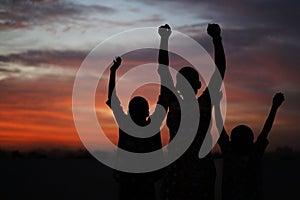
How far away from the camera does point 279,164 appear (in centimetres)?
2386

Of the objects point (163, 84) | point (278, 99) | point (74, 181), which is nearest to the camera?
point (278, 99)

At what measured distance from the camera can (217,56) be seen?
21.1 ft

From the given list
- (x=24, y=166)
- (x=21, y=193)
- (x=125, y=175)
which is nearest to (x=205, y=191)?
(x=125, y=175)

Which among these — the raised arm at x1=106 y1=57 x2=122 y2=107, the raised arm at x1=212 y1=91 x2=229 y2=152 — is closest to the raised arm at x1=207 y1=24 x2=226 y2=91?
the raised arm at x1=212 y1=91 x2=229 y2=152

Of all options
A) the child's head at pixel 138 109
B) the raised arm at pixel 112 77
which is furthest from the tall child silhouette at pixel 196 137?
the raised arm at pixel 112 77

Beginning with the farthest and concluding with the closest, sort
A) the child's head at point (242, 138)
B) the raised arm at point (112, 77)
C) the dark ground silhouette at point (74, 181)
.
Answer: the dark ground silhouette at point (74, 181)
the child's head at point (242, 138)
the raised arm at point (112, 77)

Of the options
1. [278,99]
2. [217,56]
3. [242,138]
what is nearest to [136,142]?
[242,138]

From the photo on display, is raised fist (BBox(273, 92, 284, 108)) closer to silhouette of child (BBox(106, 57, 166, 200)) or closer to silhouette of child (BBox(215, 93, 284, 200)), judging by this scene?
silhouette of child (BBox(215, 93, 284, 200))

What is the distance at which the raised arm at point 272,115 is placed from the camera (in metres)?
6.35

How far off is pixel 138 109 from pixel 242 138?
1179mm

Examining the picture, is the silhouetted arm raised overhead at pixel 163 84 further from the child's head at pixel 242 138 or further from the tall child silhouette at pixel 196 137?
the child's head at pixel 242 138

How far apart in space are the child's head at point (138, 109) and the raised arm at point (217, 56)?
2.37 feet

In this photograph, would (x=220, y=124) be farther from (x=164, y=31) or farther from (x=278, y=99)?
(x=164, y=31)

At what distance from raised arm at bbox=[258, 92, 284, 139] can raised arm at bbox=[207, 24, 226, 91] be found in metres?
0.61
